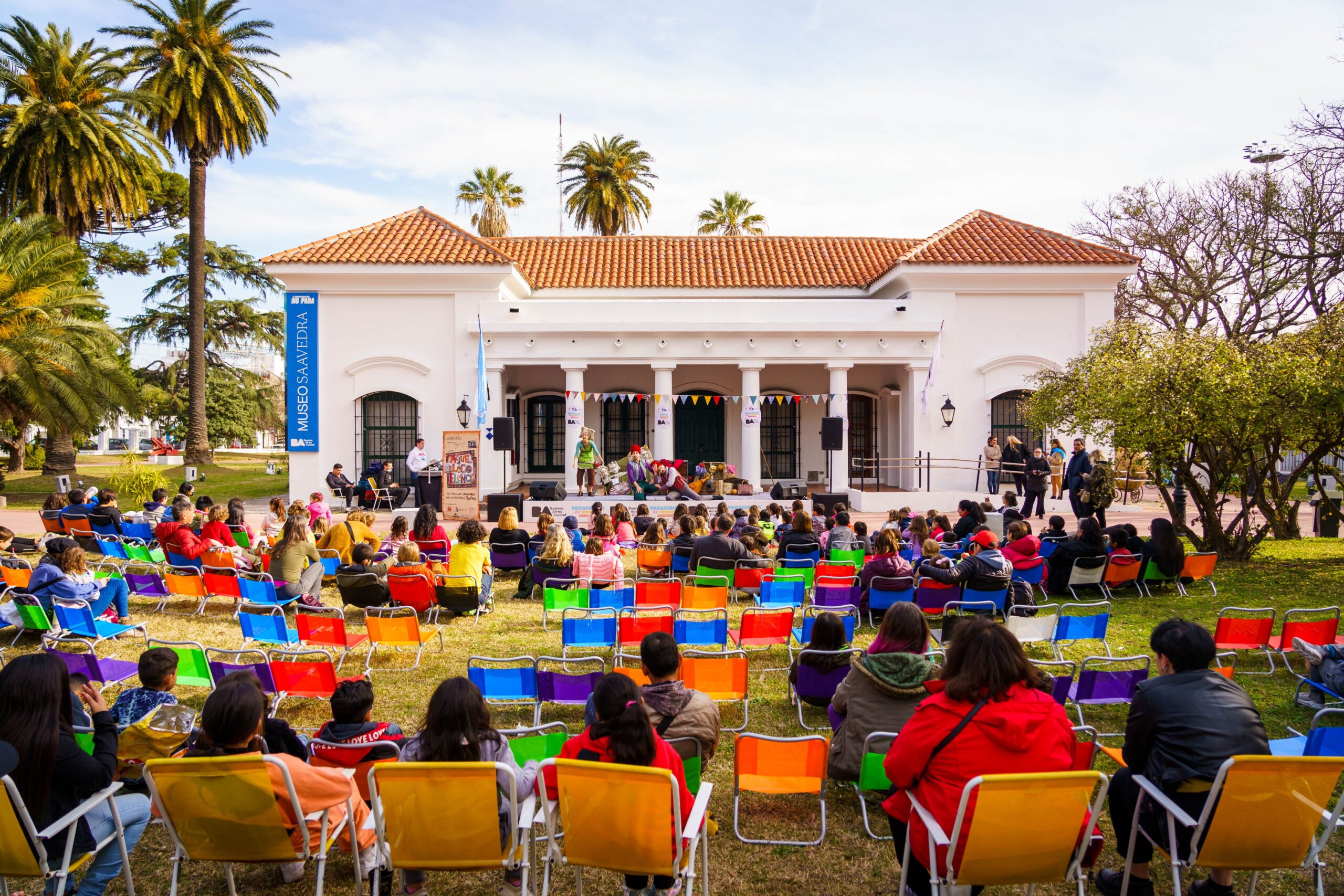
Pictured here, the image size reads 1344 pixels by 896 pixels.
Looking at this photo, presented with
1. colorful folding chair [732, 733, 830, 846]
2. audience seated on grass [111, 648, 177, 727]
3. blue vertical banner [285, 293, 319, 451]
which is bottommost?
colorful folding chair [732, 733, 830, 846]

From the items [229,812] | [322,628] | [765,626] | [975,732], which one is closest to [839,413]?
[765,626]

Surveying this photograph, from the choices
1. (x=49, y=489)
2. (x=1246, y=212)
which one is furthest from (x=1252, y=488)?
(x=49, y=489)

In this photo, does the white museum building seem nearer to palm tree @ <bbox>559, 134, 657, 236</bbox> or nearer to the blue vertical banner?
the blue vertical banner

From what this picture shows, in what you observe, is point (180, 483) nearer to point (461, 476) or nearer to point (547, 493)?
point (461, 476)

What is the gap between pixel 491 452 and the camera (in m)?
19.4

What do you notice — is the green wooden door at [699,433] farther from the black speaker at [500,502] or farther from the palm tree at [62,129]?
the palm tree at [62,129]

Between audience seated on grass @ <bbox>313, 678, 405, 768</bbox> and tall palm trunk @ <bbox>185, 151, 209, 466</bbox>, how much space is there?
25.8 m

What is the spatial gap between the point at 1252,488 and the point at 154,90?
98.3 feet

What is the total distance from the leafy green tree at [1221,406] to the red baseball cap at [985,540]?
3.50 metres

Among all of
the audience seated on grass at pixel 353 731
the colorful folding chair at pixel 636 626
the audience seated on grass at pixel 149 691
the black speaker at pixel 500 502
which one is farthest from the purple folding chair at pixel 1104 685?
the black speaker at pixel 500 502

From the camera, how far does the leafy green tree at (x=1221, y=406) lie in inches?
390

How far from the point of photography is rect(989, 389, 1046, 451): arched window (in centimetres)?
1991

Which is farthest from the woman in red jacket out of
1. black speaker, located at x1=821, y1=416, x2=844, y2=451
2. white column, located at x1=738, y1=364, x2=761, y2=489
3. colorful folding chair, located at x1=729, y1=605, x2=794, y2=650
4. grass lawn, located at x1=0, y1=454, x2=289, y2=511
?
grass lawn, located at x1=0, y1=454, x2=289, y2=511

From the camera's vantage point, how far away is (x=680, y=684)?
13.0 ft
